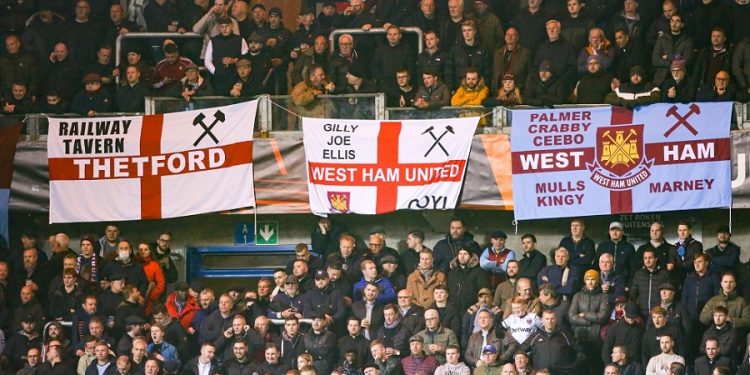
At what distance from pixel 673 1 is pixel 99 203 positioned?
776 cm

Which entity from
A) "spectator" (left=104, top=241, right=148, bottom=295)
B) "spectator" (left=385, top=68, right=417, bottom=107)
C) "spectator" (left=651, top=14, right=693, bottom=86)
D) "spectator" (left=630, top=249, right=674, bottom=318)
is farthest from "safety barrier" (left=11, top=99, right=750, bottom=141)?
"spectator" (left=630, top=249, right=674, bottom=318)

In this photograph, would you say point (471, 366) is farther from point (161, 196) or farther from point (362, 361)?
point (161, 196)

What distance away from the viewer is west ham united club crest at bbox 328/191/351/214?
20219 mm

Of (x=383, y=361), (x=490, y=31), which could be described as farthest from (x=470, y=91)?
(x=383, y=361)

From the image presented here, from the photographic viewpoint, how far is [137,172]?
2075cm

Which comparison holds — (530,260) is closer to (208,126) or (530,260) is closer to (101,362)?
(208,126)

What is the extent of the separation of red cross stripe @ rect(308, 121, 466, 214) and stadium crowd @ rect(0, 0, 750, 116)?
62cm

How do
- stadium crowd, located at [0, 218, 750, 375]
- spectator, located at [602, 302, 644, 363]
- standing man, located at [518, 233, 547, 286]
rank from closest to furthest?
spectator, located at [602, 302, 644, 363] < stadium crowd, located at [0, 218, 750, 375] < standing man, located at [518, 233, 547, 286]

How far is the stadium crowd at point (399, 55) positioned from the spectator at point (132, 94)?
0.02 m

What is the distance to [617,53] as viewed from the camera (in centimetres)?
2028

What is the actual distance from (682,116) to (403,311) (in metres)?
4.11

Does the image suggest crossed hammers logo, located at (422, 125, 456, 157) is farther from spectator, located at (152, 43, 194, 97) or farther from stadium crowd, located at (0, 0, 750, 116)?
spectator, located at (152, 43, 194, 97)

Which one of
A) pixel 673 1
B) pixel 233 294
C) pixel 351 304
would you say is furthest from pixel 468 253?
pixel 673 1

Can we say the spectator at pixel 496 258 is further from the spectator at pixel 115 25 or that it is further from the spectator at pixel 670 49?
the spectator at pixel 115 25
